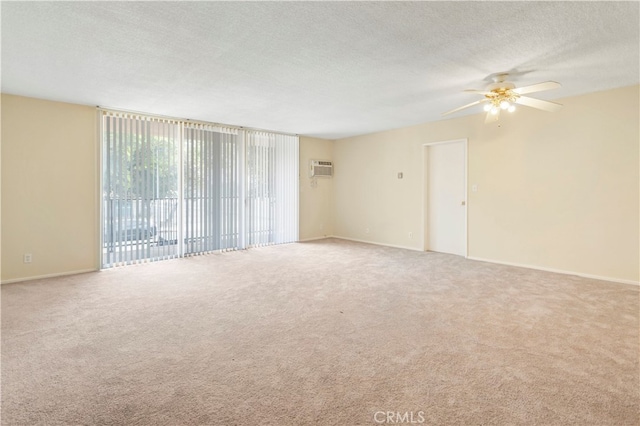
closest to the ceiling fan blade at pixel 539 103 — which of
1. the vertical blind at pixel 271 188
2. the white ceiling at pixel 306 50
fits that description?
the white ceiling at pixel 306 50

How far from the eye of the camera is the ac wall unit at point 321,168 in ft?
24.8

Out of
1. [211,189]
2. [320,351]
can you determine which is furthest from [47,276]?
[320,351]

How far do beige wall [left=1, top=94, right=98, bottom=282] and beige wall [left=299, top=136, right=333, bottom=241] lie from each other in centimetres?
398

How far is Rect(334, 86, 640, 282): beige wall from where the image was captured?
3.99 m

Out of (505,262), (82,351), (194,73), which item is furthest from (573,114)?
(82,351)

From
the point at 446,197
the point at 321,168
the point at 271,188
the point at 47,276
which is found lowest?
the point at 47,276

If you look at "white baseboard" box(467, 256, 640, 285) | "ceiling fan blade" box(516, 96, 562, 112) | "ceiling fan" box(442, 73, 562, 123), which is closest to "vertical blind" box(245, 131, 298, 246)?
"white baseboard" box(467, 256, 640, 285)

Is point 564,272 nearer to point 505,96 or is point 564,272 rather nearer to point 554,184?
point 554,184

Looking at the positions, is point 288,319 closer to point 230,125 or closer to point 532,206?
point 532,206

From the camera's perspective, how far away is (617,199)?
403 cm

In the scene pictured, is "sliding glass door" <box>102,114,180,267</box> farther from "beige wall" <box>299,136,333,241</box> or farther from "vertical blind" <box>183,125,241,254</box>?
"beige wall" <box>299,136,333,241</box>

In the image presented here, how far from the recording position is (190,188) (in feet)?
18.5

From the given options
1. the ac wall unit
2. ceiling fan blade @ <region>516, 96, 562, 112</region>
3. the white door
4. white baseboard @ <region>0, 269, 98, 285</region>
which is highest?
ceiling fan blade @ <region>516, 96, 562, 112</region>

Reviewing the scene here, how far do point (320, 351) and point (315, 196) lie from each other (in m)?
5.55
